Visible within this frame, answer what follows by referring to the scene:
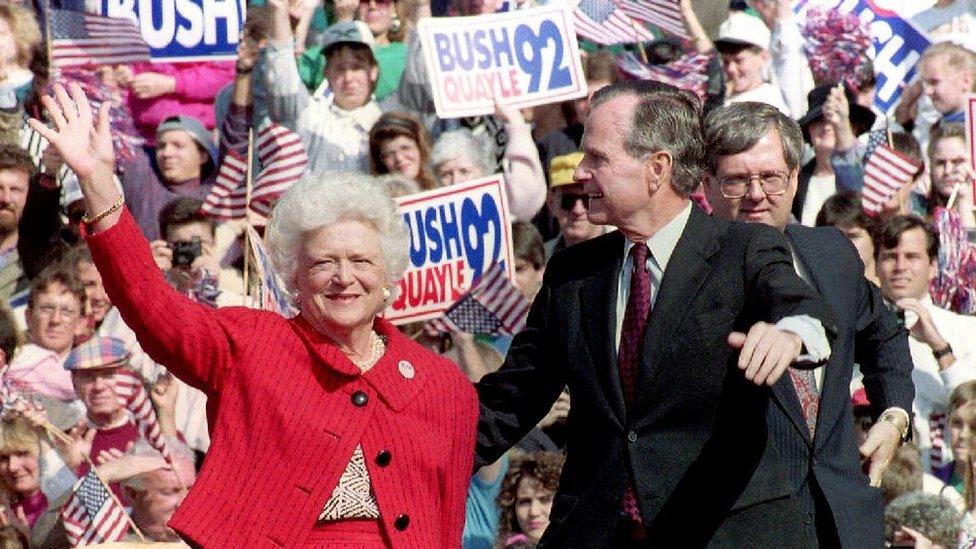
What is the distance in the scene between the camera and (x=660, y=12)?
10.8m

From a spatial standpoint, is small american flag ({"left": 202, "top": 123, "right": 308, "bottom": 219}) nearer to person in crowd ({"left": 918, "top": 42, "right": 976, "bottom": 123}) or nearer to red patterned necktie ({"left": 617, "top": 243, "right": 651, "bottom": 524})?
person in crowd ({"left": 918, "top": 42, "right": 976, "bottom": 123})

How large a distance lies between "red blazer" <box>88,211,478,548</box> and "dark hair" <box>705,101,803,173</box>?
4.53 ft

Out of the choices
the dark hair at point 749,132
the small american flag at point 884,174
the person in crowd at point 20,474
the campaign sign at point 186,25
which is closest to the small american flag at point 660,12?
the small american flag at point 884,174

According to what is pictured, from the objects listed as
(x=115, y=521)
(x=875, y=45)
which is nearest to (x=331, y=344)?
(x=115, y=521)

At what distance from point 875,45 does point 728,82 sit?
38.5 inches

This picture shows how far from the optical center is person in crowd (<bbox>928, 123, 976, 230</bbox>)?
401 inches

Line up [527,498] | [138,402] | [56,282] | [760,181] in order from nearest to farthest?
[760,181], [527,498], [138,402], [56,282]

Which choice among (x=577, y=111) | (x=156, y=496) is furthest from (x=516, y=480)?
(x=577, y=111)

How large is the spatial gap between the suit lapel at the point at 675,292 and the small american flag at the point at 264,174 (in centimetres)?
494

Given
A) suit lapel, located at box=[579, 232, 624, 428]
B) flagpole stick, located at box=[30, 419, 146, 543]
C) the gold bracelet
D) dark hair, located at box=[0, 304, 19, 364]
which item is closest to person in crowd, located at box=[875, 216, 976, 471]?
flagpole stick, located at box=[30, 419, 146, 543]

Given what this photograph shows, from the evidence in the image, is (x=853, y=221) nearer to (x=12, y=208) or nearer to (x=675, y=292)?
(x=12, y=208)

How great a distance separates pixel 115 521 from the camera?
7.80m

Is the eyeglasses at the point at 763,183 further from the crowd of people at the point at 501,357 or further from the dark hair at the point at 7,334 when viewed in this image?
the dark hair at the point at 7,334

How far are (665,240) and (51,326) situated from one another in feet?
15.7
